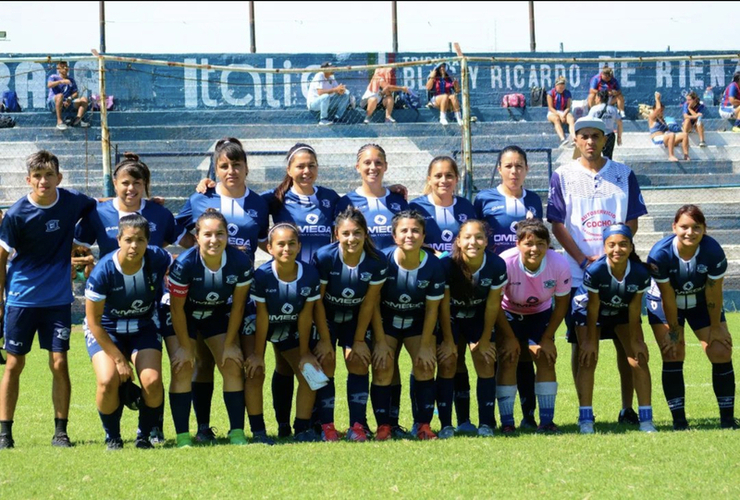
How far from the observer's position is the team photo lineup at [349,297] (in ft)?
21.1

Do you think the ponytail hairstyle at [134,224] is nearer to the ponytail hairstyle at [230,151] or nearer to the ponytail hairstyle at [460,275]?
the ponytail hairstyle at [230,151]

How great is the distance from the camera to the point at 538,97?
821 inches

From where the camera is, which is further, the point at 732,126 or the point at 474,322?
the point at 732,126

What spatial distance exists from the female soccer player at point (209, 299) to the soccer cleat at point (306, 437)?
0.37 metres

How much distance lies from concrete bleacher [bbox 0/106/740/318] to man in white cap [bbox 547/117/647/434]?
27.8 ft

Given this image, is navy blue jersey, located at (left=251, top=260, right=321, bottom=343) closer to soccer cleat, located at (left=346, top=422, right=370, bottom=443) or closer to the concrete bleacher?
soccer cleat, located at (left=346, top=422, right=370, bottom=443)

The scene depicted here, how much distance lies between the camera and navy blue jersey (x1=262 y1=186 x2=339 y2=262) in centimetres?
705

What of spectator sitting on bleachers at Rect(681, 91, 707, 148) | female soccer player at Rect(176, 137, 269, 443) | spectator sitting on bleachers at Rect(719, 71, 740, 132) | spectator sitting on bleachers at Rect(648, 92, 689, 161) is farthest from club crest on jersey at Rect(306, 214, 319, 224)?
spectator sitting on bleachers at Rect(719, 71, 740, 132)

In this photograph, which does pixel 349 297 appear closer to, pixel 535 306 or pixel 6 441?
pixel 535 306

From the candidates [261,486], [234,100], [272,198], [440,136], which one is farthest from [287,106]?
[261,486]

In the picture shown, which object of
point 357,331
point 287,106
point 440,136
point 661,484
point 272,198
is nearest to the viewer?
point 661,484

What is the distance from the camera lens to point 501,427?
22.4ft

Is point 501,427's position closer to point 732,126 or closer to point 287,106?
point 287,106

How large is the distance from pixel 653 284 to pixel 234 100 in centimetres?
1437
